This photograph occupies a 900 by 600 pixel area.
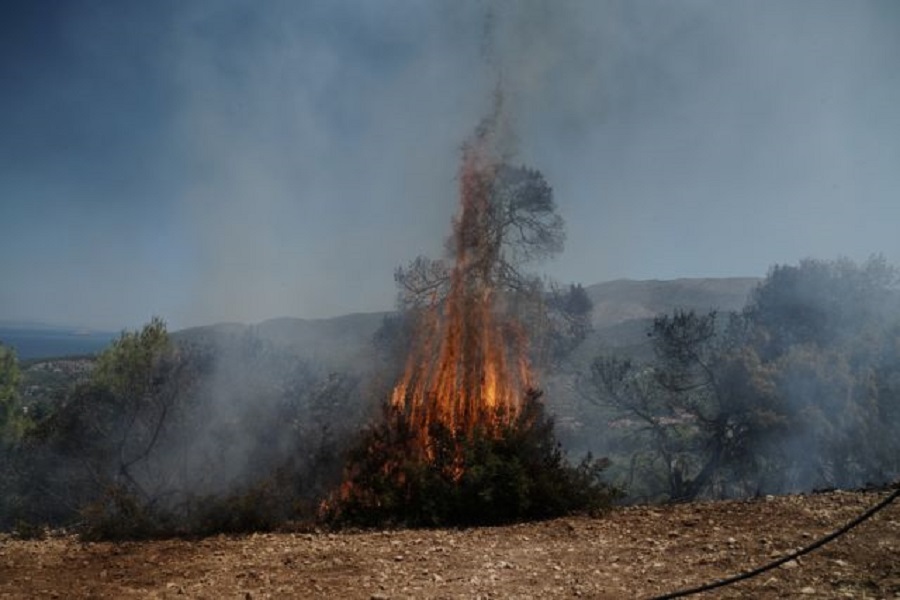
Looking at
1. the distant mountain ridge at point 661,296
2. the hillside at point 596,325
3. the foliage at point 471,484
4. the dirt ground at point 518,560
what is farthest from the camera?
the distant mountain ridge at point 661,296

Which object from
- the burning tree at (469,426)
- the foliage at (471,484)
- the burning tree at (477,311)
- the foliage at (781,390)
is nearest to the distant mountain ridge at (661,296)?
the foliage at (781,390)

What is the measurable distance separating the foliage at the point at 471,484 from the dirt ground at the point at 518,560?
57 cm

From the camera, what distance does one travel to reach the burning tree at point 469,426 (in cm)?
895

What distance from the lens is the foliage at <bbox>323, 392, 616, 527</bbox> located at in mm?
8852

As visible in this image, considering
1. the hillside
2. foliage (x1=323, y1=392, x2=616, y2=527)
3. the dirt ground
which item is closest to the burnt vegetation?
foliage (x1=323, y1=392, x2=616, y2=527)

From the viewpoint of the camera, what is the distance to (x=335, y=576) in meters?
6.54

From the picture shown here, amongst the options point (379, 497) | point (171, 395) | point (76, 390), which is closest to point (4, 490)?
point (76, 390)

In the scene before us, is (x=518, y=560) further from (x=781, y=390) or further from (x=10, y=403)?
(x=10, y=403)

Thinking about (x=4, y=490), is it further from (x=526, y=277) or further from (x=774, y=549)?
(x=774, y=549)

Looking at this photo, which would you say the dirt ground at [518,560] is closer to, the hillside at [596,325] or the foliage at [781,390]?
the foliage at [781,390]

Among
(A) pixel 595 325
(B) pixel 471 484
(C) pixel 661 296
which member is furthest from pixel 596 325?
(B) pixel 471 484

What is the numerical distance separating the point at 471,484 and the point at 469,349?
4399 millimetres

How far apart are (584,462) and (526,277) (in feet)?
34.7

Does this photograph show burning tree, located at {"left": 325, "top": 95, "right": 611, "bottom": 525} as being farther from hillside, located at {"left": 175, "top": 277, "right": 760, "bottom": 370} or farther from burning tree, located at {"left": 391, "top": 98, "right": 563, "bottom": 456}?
hillside, located at {"left": 175, "top": 277, "right": 760, "bottom": 370}
